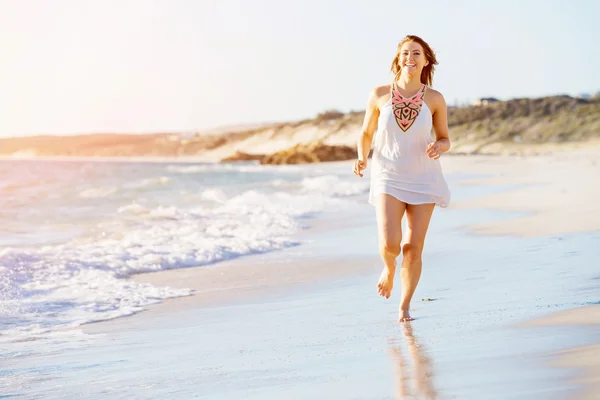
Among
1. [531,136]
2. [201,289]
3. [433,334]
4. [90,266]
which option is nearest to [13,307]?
[201,289]

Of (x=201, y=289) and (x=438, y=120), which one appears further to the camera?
(x=201, y=289)

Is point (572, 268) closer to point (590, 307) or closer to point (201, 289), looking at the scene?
point (590, 307)

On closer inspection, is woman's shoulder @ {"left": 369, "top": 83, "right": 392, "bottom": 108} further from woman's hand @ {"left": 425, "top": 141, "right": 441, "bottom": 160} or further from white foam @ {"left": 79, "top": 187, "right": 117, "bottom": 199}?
white foam @ {"left": 79, "top": 187, "right": 117, "bottom": 199}

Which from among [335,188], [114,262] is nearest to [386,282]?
[114,262]

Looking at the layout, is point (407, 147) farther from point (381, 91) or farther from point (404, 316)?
point (404, 316)

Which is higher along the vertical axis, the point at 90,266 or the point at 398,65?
the point at 398,65

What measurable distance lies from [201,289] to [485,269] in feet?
8.54

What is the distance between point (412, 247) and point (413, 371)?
65.7 inches

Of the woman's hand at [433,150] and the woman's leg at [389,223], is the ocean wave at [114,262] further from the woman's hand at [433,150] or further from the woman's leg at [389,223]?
the woman's hand at [433,150]

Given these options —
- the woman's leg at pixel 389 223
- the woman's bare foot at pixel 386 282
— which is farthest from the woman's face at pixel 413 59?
the woman's bare foot at pixel 386 282

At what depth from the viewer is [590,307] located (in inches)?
201

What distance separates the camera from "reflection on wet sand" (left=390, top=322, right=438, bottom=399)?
3.48 metres

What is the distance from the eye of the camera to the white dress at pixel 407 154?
206 inches

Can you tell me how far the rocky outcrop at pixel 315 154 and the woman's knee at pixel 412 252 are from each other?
87458mm
